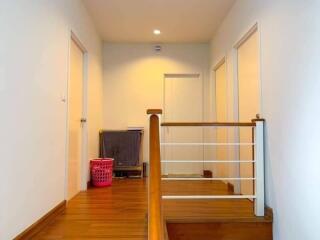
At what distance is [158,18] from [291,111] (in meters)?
2.93

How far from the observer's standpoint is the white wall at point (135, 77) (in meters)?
5.88

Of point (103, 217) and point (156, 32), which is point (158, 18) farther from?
point (103, 217)

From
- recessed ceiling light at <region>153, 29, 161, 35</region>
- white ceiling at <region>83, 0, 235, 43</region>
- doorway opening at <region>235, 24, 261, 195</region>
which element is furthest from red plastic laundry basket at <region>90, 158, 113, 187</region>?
recessed ceiling light at <region>153, 29, 161, 35</region>

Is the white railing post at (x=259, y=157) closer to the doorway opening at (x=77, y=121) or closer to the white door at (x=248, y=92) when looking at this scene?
the white door at (x=248, y=92)

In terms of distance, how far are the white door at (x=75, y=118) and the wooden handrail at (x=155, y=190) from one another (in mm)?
2195

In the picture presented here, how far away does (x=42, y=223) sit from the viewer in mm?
2617

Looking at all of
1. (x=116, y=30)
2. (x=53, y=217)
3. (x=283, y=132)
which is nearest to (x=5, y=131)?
(x=53, y=217)

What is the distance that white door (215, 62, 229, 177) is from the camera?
476cm

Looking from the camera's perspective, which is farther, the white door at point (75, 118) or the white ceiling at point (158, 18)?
the white ceiling at point (158, 18)

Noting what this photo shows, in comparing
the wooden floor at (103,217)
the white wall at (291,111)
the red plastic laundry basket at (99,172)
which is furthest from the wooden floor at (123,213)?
the white wall at (291,111)

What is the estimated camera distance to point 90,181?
15.4 feet

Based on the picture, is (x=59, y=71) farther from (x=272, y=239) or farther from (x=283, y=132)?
(x=272, y=239)

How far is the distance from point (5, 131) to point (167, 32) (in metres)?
3.86

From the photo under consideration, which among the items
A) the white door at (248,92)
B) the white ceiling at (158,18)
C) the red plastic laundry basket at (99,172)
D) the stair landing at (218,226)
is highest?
the white ceiling at (158,18)
